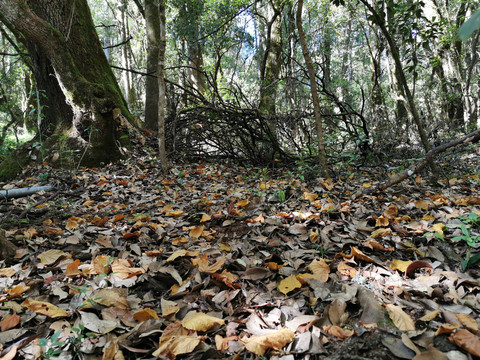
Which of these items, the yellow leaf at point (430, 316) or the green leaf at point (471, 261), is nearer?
the yellow leaf at point (430, 316)

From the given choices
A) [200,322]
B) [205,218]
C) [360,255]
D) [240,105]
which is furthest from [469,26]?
[240,105]

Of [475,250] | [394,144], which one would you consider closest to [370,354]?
[475,250]

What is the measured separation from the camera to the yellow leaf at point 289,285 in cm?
149

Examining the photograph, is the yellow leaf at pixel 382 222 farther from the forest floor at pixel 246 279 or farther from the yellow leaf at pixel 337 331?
the yellow leaf at pixel 337 331

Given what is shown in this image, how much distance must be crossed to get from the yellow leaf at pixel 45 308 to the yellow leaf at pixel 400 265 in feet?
5.33

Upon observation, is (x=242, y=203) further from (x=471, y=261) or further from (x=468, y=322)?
→ (x=468, y=322)

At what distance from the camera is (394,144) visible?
4867 millimetres

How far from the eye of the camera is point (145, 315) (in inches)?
52.6

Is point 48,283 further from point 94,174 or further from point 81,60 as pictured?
point 81,60

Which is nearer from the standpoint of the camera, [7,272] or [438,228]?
[7,272]

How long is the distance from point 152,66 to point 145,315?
551 cm

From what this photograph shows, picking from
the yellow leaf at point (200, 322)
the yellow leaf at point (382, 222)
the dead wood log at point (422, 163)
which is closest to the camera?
the yellow leaf at point (200, 322)

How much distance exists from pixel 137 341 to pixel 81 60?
4441 millimetres

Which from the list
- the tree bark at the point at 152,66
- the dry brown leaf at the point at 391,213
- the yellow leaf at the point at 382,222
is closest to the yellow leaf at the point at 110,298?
the yellow leaf at the point at 382,222
